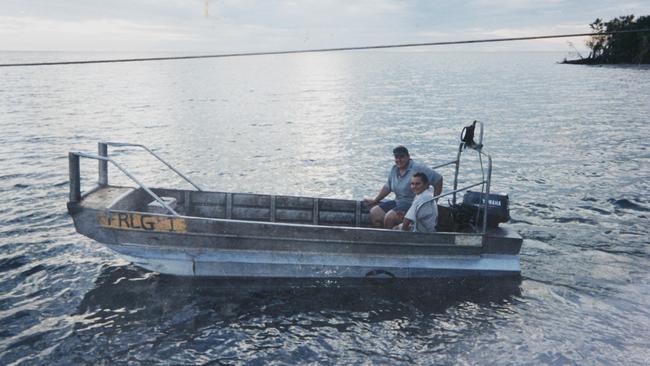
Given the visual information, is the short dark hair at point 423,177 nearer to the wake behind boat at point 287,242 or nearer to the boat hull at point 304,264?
the wake behind boat at point 287,242

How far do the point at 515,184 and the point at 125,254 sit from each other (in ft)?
43.6

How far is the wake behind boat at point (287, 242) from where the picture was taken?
903 cm

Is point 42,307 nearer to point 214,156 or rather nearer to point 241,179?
point 241,179

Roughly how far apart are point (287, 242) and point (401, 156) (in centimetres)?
272

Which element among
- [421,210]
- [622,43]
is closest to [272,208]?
[421,210]

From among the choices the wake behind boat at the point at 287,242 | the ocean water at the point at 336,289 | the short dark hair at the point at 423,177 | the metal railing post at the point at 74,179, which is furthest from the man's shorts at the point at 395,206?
the metal railing post at the point at 74,179

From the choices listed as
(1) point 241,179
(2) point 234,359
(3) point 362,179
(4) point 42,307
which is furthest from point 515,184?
(4) point 42,307

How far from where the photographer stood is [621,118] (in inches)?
1342

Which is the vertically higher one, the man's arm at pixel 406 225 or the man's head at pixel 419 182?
the man's head at pixel 419 182

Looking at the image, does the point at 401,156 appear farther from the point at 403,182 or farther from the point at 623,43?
the point at 623,43

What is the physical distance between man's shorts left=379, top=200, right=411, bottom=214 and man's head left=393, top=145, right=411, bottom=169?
0.74 metres

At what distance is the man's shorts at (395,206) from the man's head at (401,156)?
74cm

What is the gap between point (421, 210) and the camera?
9203 mm

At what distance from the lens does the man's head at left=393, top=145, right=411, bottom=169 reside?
9789 mm
